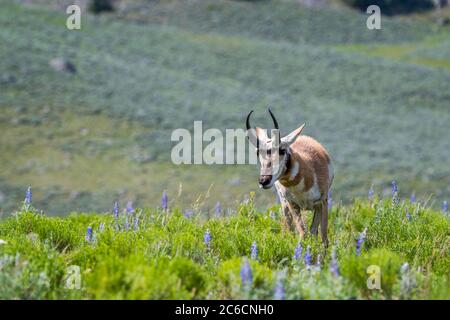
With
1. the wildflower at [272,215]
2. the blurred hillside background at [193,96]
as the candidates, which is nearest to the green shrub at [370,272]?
the wildflower at [272,215]

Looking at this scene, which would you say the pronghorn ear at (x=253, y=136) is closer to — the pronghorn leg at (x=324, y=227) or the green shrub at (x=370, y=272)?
the pronghorn leg at (x=324, y=227)

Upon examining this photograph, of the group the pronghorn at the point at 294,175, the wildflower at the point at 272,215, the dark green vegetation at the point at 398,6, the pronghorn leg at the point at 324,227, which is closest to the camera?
the pronghorn at the point at 294,175

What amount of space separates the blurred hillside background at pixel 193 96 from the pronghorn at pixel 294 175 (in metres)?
8.42

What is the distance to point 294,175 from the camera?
807cm

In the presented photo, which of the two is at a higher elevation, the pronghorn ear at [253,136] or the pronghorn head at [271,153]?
the pronghorn ear at [253,136]

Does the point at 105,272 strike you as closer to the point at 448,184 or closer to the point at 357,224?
the point at 357,224

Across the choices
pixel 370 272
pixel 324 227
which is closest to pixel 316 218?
pixel 324 227

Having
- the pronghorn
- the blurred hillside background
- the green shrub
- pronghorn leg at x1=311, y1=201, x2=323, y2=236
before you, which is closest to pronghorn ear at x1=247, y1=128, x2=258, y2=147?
the pronghorn

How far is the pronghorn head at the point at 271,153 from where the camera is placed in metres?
7.54

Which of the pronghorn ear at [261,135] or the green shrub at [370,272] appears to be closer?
the green shrub at [370,272]

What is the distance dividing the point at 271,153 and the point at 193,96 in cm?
4441

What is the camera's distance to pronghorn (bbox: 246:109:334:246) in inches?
303

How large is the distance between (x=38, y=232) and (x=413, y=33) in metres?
87.5

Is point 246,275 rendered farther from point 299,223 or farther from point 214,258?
point 299,223
